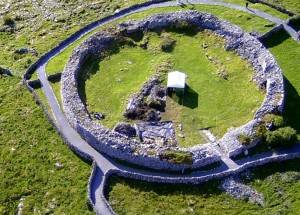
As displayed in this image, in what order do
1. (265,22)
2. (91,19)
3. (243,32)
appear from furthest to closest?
(91,19), (265,22), (243,32)

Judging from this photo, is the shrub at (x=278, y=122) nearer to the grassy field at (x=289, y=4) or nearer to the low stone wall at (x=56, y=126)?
the low stone wall at (x=56, y=126)

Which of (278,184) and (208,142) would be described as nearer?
(278,184)

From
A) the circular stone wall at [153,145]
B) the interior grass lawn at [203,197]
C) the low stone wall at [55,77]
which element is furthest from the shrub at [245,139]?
the low stone wall at [55,77]

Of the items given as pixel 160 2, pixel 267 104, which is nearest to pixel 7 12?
pixel 160 2

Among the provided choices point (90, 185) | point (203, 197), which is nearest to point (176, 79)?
point (203, 197)

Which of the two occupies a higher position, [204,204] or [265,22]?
[265,22]

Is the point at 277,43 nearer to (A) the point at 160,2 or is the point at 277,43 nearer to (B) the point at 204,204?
(A) the point at 160,2

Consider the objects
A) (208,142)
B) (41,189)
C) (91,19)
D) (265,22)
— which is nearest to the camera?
(41,189)
